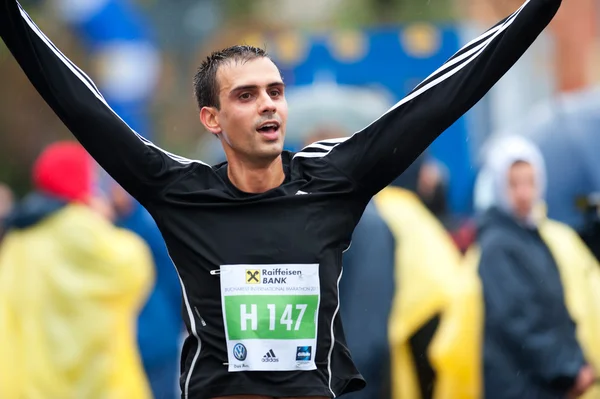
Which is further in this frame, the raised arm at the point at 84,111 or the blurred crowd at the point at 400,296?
the blurred crowd at the point at 400,296

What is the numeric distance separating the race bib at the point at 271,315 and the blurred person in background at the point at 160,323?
5366 mm

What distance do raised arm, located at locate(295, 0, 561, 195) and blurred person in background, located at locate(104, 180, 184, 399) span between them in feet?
17.5

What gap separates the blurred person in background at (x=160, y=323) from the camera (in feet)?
34.8

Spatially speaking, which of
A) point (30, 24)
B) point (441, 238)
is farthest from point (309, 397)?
point (441, 238)

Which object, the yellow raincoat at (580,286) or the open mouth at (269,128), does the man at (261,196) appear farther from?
the yellow raincoat at (580,286)

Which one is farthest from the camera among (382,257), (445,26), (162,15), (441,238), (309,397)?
(162,15)

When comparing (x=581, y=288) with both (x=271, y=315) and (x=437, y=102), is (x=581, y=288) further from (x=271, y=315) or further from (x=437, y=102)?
(x=271, y=315)

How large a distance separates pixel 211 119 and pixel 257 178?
1.17 feet

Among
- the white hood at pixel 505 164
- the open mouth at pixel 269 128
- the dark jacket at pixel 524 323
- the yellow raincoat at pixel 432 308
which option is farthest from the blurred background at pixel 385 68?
the open mouth at pixel 269 128

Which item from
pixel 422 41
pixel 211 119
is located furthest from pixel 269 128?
pixel 422 41

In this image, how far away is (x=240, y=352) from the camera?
5.11 m

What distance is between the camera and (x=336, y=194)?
5312 millimetres

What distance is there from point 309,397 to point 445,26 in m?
10.5

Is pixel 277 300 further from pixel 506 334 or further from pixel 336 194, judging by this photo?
pixel 506 334
